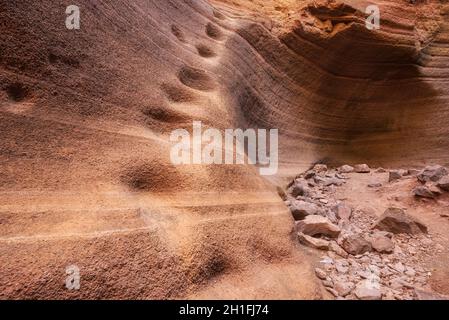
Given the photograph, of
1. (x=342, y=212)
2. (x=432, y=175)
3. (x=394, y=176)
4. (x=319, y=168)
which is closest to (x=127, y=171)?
(x=342, y=212)

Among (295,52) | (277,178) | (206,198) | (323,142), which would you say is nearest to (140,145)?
(206,198)

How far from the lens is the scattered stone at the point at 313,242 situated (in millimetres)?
2676

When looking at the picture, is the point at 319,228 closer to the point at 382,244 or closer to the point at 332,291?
the point at 382,244

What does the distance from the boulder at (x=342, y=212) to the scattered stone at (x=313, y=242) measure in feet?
2.64

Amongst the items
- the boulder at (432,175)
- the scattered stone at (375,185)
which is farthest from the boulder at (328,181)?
the boulder at (432,175)

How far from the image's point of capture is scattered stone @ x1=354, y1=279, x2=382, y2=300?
2.02 meters

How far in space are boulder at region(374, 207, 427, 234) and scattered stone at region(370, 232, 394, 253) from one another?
12.5 inches

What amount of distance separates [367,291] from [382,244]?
2.46 feet

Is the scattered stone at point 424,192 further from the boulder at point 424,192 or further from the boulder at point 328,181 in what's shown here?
the boulder at point 328,181

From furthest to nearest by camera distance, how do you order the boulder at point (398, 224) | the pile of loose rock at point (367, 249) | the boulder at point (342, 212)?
the boulder at point (342, 212), the boulder at point (398, 224), the pile of loose rock at point (367, 249)

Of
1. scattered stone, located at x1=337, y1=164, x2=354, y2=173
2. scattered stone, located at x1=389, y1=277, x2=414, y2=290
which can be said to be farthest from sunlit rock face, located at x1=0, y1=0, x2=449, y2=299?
scattered stone, located at x1=337, y1=164, x2=354, y2=173

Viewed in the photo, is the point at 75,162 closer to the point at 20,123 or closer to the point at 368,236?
the point at 20,123

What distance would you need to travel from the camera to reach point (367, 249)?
263cm

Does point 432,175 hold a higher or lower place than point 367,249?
higher
